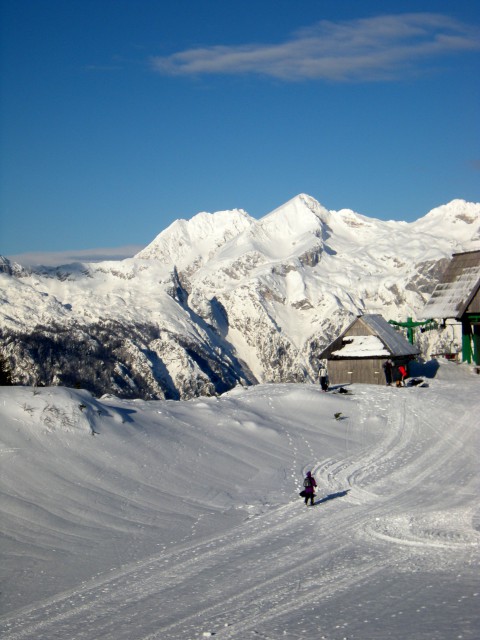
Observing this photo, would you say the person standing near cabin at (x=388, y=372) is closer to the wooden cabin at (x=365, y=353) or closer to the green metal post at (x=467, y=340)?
the wooden cabin at (x=365, y=353)

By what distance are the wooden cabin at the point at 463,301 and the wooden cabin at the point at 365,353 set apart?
4.78 meters

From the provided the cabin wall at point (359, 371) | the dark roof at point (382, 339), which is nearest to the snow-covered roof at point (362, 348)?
the dark roof at point (382, 339)

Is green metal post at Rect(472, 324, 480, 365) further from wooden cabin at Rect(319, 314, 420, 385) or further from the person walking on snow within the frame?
the person walking on snow

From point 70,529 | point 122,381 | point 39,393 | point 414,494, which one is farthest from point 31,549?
point 122,381

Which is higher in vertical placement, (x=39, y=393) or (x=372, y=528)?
(x=39, y=393)

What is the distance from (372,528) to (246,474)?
6.43 metres

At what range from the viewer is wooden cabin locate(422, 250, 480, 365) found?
54.2 meters

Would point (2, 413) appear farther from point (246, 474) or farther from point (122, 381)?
point (122, 381)

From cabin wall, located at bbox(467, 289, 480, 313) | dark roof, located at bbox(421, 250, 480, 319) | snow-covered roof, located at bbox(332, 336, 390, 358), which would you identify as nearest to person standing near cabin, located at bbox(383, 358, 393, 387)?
snow-covered roof, located at bbox(332, 336, 390, 358)

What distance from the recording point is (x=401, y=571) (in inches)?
591

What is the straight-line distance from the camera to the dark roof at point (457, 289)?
54375 millimetres

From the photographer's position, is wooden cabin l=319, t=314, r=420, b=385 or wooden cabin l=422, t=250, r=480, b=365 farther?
wooden cabin l=422, t=250, r=480, b=365

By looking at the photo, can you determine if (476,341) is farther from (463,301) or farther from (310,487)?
(310,487)

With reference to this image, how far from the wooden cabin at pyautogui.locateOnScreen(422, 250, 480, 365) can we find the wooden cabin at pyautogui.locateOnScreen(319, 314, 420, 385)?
478 cm
